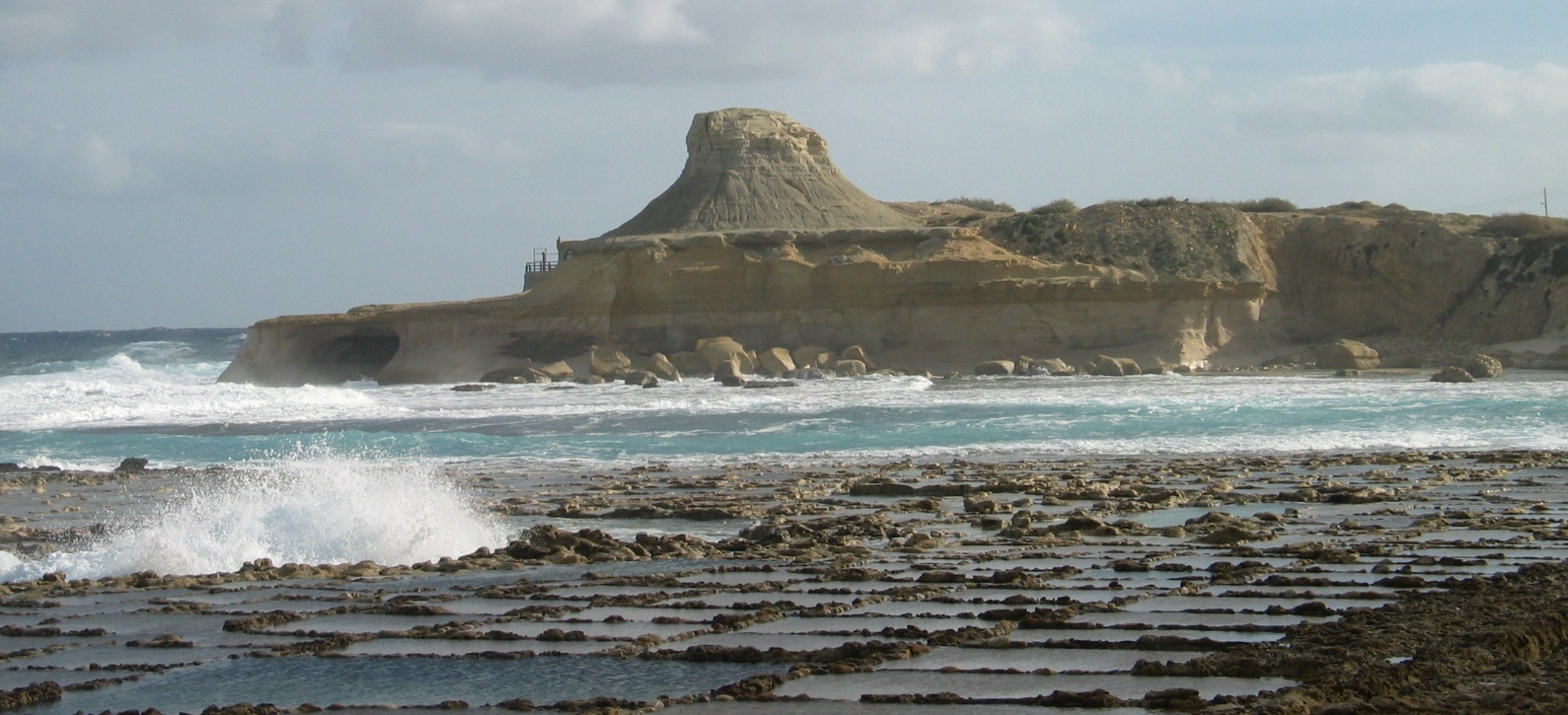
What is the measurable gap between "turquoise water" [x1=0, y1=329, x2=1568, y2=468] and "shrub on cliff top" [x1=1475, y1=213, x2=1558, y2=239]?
13469mm

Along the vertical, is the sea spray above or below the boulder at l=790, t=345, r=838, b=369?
below

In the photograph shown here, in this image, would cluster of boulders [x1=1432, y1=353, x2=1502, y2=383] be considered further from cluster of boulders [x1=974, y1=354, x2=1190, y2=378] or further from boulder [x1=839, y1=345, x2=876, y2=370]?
boulder [x1=839, y1=345, x2=876, y2=370]

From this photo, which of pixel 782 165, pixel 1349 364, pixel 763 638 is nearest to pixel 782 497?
pixel 763 638

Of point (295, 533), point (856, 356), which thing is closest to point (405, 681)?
point (295, 533)

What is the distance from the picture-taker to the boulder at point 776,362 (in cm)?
4714

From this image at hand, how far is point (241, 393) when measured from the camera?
44875 millimetres

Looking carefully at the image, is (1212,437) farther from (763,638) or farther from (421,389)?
(421,389)

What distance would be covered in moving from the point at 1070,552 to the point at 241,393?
122ft

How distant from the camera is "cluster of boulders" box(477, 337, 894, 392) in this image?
153 ft

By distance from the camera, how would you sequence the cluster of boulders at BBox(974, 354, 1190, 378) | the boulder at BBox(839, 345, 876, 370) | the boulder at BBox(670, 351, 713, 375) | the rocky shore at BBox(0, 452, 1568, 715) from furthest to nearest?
the boulder at BBox(670, 351, 713, 375) < the boulder at BBox(839, 345, 876, 370) < the cluster of boulders at BBox(974, 354, 1190, 378) < the rocky shore at BBox(0, 452, 1568, 715)

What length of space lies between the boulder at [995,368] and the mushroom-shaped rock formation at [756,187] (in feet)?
43.0

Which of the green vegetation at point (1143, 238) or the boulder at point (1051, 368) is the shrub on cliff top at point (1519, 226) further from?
the boulder at point (1051, 368)

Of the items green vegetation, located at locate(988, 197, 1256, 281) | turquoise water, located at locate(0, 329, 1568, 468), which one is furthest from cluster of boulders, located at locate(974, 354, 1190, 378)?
green vegetation, located at locate(988, 197, 1256, 281)

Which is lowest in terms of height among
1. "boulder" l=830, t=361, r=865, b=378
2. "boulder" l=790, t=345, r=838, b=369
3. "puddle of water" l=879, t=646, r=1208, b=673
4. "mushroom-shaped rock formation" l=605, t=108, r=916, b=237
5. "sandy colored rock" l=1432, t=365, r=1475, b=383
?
"puddle of water" l=879, t=646, r=1208, b=673
